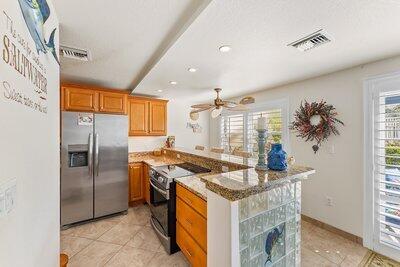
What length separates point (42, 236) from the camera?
3.67ft

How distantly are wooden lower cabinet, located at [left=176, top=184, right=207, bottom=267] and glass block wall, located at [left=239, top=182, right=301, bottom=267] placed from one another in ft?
1.37

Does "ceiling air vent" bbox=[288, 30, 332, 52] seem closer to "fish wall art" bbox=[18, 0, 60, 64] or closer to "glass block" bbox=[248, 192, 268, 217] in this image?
"glass block" bbox=[248, 192, 268, 217]

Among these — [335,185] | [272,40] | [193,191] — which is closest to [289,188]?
[193,191]

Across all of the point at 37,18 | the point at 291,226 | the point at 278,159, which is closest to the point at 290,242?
the point at 291,226

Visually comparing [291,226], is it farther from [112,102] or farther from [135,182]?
[112,102]

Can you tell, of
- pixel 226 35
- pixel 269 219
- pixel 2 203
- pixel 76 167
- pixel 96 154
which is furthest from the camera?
pixel 96 154

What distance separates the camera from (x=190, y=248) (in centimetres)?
183

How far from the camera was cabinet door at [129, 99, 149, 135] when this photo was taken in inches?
152

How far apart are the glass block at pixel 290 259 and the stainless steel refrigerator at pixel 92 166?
2618 mm

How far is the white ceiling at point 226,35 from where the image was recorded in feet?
4.41

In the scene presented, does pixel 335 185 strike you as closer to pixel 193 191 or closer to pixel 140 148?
pixel 193 191

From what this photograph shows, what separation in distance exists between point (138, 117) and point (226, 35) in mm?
2766

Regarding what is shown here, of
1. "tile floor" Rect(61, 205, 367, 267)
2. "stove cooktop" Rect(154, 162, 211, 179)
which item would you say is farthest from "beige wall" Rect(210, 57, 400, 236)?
"stove cooktop" Rect(154, 162, 211, 179)

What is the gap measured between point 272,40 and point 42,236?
2287mm
